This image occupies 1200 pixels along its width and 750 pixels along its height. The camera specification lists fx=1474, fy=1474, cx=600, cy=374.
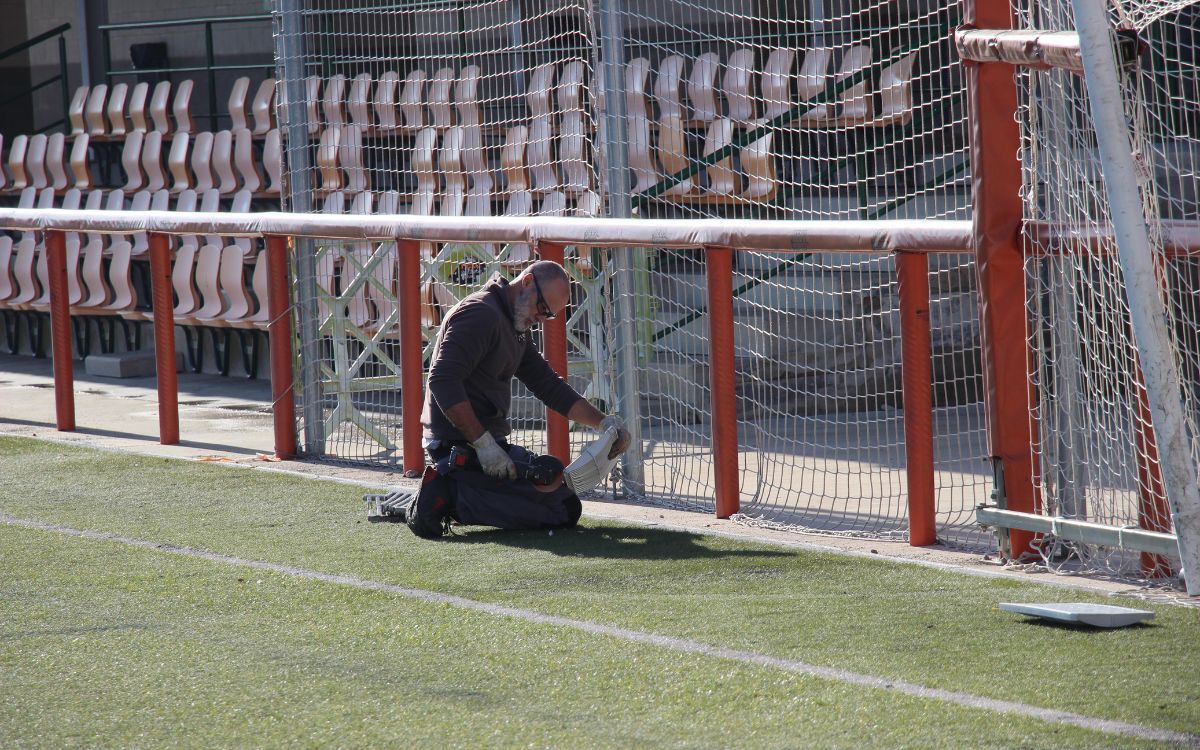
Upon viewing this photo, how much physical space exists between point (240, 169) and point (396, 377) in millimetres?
6282

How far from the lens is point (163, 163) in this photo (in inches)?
642

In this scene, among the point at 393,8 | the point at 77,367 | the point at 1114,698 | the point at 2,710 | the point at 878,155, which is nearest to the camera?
Answer: the point at 1114,698

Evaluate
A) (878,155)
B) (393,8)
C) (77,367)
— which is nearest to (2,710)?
(393,8)

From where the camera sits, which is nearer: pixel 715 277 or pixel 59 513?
pixel 715 277

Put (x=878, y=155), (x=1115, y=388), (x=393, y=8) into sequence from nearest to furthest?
(x=1115, y=388), (x=393, y=8), (x=878, y=155)

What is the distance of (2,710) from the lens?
4.12 meters

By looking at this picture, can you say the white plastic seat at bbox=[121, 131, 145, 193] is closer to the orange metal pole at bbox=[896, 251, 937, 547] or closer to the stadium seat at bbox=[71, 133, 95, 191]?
the stadium seat at bbox=[71, 133, 95, 191]

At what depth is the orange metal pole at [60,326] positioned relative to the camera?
970 cm

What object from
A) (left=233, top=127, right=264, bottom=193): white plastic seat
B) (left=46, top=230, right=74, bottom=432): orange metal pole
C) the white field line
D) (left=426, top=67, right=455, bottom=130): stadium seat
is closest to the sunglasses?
the white field line

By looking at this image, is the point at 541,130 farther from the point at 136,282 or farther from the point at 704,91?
the point at 136,282

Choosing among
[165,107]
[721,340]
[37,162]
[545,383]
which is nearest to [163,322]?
[545,383]

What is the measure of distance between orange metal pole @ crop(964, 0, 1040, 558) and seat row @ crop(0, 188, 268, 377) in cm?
830

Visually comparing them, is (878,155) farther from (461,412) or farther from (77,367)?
(77,367)

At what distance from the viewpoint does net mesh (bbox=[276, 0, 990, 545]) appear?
770cm
